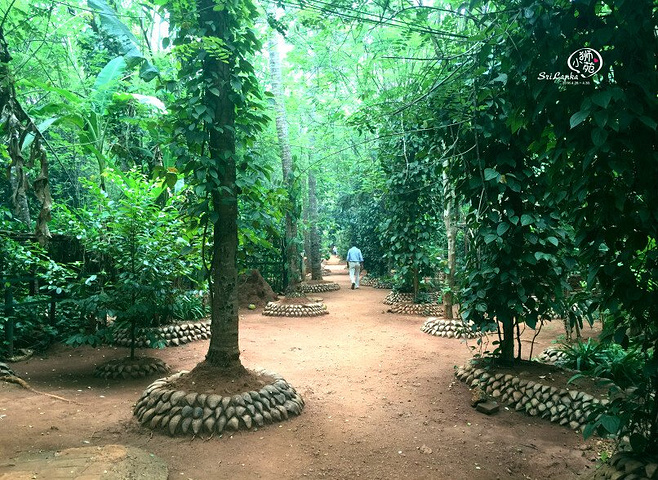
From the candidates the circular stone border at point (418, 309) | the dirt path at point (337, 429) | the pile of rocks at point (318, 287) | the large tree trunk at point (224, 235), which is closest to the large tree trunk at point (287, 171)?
the circular stone border at point (418, 309)

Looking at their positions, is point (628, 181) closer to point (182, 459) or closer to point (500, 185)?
point (500, 185)

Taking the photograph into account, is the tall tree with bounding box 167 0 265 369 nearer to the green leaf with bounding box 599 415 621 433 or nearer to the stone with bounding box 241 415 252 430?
the stone with bounding box 241 415 252 430

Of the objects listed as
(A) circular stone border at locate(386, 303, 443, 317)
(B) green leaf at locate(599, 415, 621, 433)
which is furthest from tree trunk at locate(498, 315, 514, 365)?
(A) circular stone border at locate(386, 303, 443, 317)

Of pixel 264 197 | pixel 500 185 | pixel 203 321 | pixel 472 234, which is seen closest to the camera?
pixel 500 185

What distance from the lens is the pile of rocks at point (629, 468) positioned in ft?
8.10

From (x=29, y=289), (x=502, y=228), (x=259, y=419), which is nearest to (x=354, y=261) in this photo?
(x=29, y=289)

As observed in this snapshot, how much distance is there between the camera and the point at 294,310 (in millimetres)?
11234

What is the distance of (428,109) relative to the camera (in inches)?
189

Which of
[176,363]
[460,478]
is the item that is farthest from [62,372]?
[460,478]

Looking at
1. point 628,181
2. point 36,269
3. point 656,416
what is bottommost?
point 656,416

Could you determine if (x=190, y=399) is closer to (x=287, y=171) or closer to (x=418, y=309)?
Answer: (x=418, y=309)

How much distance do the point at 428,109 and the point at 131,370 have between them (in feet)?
17.8

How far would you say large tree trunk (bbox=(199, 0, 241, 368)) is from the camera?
4.61m

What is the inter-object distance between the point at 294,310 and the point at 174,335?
12.3 feet
